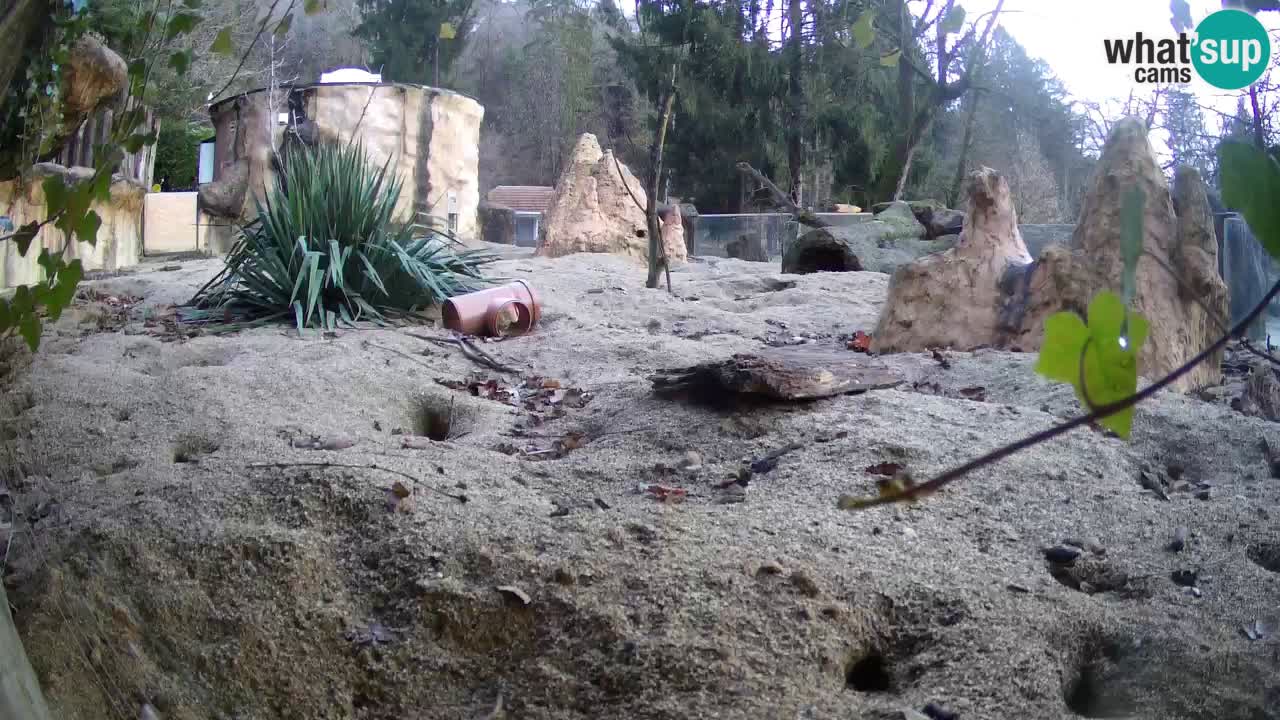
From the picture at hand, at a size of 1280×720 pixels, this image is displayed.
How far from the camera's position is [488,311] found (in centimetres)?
538

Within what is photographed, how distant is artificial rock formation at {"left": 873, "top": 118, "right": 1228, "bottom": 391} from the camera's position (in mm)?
4191

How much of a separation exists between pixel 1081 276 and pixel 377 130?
10.9 m

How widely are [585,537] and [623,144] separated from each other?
24.9 m

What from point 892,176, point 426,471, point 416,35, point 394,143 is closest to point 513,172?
point 416,35

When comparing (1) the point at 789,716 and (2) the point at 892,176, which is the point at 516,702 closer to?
(1) the point at 789,716

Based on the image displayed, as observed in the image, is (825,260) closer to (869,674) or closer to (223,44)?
(869,674)

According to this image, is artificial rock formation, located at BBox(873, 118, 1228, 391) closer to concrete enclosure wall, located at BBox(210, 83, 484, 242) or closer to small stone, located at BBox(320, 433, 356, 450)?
small stone, located at BBox(320, 433, 356, 450)

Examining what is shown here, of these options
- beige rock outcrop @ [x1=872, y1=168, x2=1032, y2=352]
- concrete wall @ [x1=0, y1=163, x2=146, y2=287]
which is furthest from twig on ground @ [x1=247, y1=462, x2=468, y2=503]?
concrete wall @ [x1=0, y1=163, x2=146, y2=287]

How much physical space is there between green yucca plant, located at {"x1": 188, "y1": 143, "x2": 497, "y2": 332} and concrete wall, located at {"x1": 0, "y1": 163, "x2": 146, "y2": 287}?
1471 millimetres

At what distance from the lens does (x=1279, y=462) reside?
2.90 m

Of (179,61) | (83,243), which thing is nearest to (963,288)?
(179,61)

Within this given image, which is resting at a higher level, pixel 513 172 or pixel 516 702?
pixel 513 172

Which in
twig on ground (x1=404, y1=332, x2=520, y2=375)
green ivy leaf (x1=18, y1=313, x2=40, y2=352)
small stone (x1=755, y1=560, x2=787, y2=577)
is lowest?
small stone (x1=755, y1=560, x2=787, y2=577)

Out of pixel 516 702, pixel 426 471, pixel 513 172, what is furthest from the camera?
pixel 513 172
